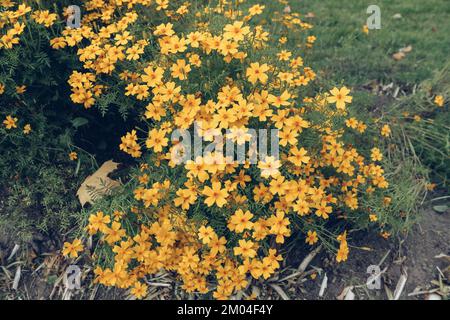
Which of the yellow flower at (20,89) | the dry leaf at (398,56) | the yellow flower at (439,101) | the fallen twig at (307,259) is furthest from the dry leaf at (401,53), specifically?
the yellow flower at (20,89)

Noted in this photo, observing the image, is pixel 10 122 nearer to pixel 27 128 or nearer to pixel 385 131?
pixel 27 128

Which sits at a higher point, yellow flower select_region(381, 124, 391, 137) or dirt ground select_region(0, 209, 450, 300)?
yellow flower select_region(381, 124, 391, 137)

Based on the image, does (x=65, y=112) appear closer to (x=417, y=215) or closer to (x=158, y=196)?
(x=158, y=196)

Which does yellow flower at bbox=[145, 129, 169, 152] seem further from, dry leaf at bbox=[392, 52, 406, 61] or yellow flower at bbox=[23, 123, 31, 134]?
dry leaf at bbox=[392, 52, 406, 61]

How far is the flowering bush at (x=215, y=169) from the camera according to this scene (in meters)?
2.41

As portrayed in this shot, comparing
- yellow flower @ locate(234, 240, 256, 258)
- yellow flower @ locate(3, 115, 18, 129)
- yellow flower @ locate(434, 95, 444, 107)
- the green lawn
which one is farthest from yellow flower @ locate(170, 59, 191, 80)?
yellow flower @ locate(434, 95, 444, 107)

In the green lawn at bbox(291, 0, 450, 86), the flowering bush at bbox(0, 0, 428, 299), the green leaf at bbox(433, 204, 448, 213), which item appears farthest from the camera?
the green lawn at bbox(291, 0, 450, 86)

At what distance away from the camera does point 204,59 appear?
A: 2799 mm

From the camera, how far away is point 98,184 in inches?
122

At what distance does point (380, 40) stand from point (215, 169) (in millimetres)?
3369

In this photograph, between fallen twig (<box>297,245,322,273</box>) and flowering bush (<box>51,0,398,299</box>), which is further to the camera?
fallen twig (<box>297,245,322,273</box>)

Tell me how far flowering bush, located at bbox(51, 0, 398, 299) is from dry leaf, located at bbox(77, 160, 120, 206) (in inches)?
7.0

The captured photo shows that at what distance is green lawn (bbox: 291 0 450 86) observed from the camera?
14.7ft

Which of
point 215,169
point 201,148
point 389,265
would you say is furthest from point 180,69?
point 389,265
